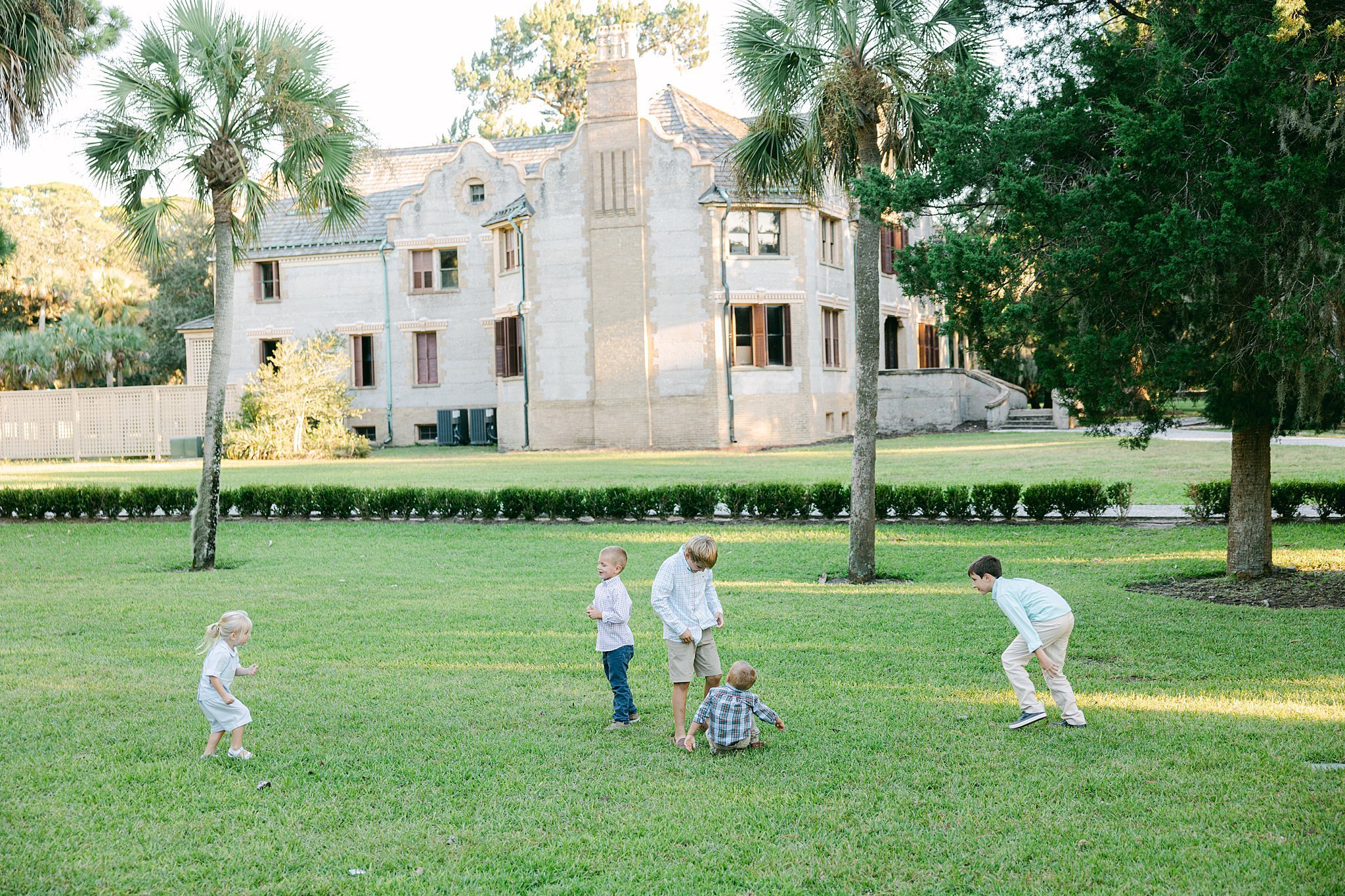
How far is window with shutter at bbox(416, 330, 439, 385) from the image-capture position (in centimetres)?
4134

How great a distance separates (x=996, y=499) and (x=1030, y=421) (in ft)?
73.4

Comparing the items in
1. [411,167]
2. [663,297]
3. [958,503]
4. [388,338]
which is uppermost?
[411,167]

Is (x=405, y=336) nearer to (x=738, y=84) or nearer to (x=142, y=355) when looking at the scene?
(x=142, y=355)

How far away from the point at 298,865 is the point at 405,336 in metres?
37.9

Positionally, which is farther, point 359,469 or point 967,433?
point 967,433

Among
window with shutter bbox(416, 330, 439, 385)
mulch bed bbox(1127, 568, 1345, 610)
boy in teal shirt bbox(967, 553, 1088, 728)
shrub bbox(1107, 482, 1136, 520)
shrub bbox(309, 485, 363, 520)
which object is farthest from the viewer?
window with shutter bbox(416, 330, 439, 385)

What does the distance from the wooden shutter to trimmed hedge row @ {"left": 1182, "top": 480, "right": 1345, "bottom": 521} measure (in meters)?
18.1

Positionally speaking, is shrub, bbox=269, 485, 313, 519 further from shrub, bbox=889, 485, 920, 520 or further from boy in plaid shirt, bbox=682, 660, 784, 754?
boy in plaid shirt, bbox=682, 660, 784, 754

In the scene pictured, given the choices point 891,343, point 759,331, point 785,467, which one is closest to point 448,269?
point 759,331

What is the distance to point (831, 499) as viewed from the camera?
17.5 m

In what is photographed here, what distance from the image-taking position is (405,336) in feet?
135

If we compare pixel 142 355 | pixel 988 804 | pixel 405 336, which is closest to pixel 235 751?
pixel 988 804

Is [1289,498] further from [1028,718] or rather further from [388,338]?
[388,338]

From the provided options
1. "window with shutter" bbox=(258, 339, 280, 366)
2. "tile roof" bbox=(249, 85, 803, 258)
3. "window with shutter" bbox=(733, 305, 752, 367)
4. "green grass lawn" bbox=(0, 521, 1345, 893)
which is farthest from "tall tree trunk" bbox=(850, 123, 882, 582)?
"window with shutter" bbox=(258, 339, 280, 366)
